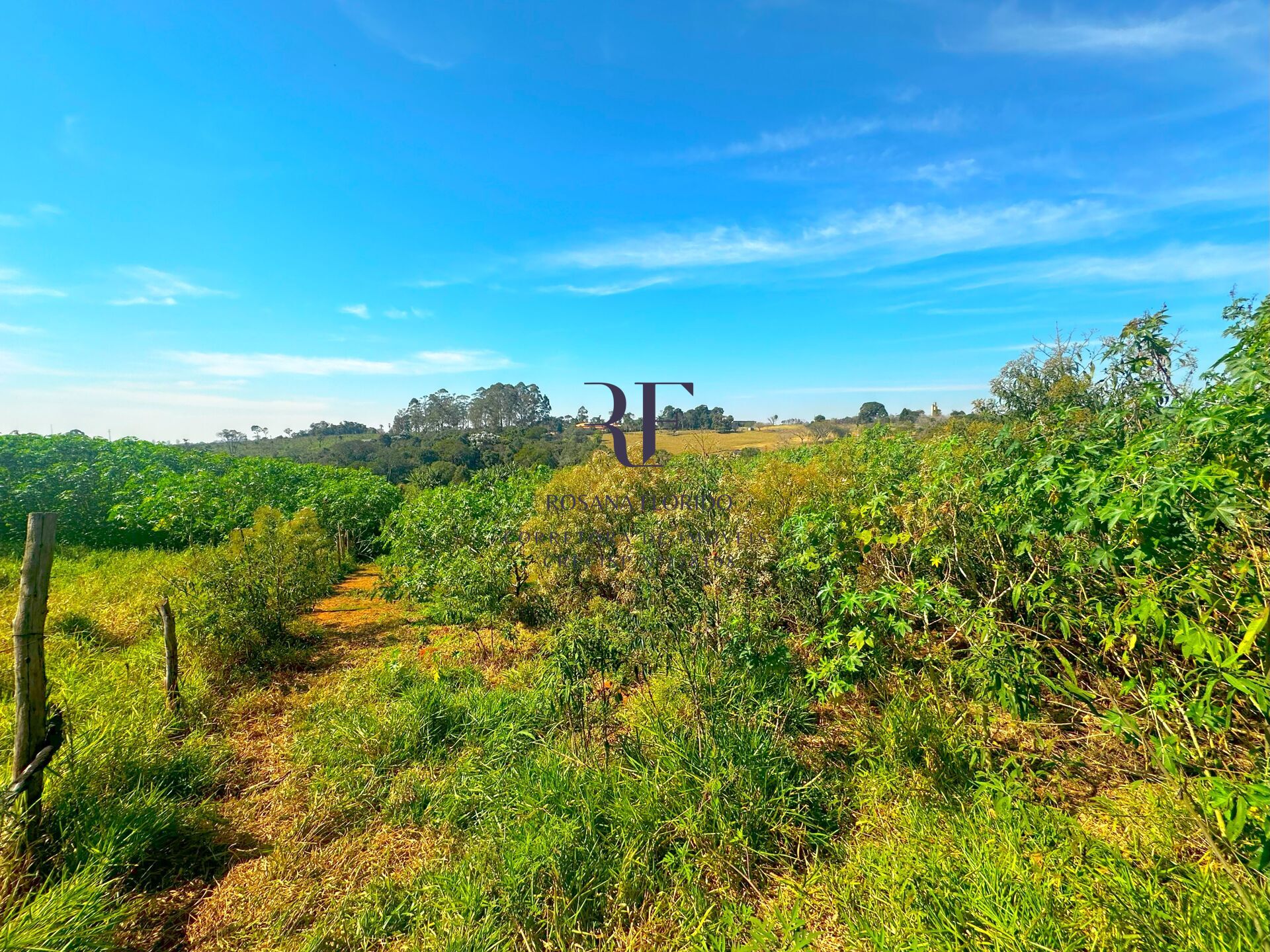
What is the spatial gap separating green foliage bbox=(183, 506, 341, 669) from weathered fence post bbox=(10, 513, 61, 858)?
2583 millimetres

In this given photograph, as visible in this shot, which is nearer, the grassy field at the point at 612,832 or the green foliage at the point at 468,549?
the grassy field at the point at 612,832

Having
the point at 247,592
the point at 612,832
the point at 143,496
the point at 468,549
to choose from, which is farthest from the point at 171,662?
the point at 143,496

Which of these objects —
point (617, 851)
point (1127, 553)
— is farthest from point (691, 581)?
point (1127, 553)

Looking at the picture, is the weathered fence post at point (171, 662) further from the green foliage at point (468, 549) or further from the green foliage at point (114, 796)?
the green foliage at point (468, 549)

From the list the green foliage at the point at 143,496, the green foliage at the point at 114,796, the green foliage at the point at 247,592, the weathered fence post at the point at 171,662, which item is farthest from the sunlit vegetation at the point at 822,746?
the green foliage at the point at 143,496

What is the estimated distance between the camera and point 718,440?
4.81m

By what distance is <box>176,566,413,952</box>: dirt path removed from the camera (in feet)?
7.90

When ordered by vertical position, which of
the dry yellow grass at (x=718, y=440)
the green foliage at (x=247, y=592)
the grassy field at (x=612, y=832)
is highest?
the dry yellow grass at (x=718, y=440)

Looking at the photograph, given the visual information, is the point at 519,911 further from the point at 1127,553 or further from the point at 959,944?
the point at 1127,553

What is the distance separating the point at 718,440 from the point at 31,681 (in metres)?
4.85

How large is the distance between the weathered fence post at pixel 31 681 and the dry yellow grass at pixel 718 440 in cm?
426

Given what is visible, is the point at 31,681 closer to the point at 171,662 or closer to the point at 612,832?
the point at 171,662

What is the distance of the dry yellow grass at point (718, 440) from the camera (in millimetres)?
4613

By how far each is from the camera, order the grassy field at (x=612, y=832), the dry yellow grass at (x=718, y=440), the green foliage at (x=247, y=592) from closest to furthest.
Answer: the grassy field at (x=612, y=832), the dry yellow grass at (x=718, y=440), the green foliage at (x=247, y=592)
